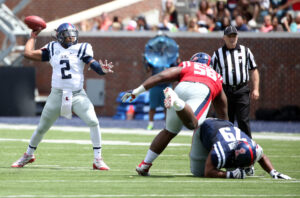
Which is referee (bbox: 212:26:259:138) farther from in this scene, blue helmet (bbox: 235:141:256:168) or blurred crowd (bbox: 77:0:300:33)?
blurred crowd (bbox: 77:0:300:33)

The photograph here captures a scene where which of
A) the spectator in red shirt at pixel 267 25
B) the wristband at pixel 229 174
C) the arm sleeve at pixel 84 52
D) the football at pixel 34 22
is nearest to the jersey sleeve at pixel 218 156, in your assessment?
the wristband at pixel 229 174

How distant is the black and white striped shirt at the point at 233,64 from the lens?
1022cm

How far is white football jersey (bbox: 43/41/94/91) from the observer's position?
9.30 meters

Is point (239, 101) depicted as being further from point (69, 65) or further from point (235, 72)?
point (69, 65)

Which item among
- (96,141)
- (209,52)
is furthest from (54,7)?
(96,141)

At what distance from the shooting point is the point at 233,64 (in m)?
10.2

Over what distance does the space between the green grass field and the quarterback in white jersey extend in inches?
15.7

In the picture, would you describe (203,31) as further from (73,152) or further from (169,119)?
(169,119)

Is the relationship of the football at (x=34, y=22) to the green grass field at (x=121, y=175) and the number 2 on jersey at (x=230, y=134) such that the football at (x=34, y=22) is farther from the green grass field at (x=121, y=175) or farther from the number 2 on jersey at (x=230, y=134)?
the number 2 on jersey at (x=230, y=134)

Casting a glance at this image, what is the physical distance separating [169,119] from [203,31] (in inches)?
551

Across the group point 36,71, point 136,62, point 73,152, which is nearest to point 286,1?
point 136,62

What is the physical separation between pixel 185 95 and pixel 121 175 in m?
1.15

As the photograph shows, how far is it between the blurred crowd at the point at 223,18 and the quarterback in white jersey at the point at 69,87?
41.8ft

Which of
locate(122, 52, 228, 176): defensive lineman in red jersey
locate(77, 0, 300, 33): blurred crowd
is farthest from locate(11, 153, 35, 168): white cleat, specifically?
locate(77, 0, 300, 33): blurred crowd
